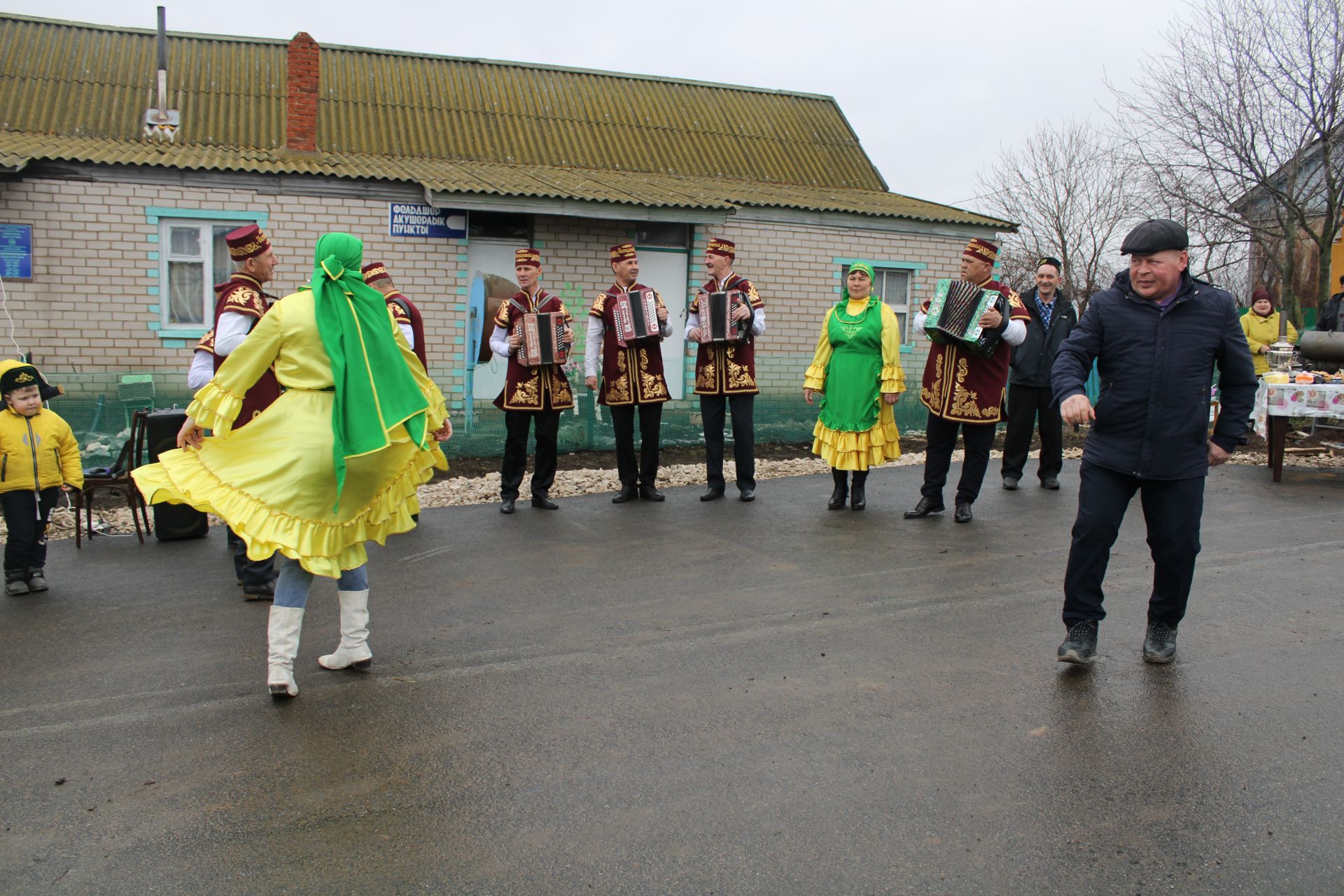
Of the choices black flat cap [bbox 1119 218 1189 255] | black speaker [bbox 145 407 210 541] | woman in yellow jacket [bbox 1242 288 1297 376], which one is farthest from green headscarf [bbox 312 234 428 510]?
woman in yellow jacket [bbox 1242 288 1297 376]

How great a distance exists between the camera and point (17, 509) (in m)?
6.55

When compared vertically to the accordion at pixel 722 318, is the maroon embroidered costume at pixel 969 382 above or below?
below

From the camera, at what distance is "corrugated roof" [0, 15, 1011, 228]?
582 inches

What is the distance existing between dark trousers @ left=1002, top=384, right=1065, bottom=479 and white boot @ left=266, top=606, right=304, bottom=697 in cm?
695

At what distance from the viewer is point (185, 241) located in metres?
12.1

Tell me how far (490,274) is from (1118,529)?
31.4ft

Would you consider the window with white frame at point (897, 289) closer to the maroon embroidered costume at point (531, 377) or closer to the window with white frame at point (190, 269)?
the maroon embroidered costume at point (531, 377)

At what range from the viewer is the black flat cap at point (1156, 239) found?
457 cm

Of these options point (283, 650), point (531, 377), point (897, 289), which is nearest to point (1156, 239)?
point (283, 650)

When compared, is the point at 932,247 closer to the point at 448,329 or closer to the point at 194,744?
the point at 448,329

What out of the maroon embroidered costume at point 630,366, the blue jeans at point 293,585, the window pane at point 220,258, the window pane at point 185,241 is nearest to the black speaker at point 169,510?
the maroon embroidered costume at point 630,366

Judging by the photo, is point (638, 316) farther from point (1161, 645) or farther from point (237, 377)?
point (1161, 645)

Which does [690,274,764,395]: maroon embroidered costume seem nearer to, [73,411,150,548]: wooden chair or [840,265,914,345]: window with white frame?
[73,411,150,548]: wooden chair

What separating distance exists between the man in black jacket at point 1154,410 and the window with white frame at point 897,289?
10309mm
